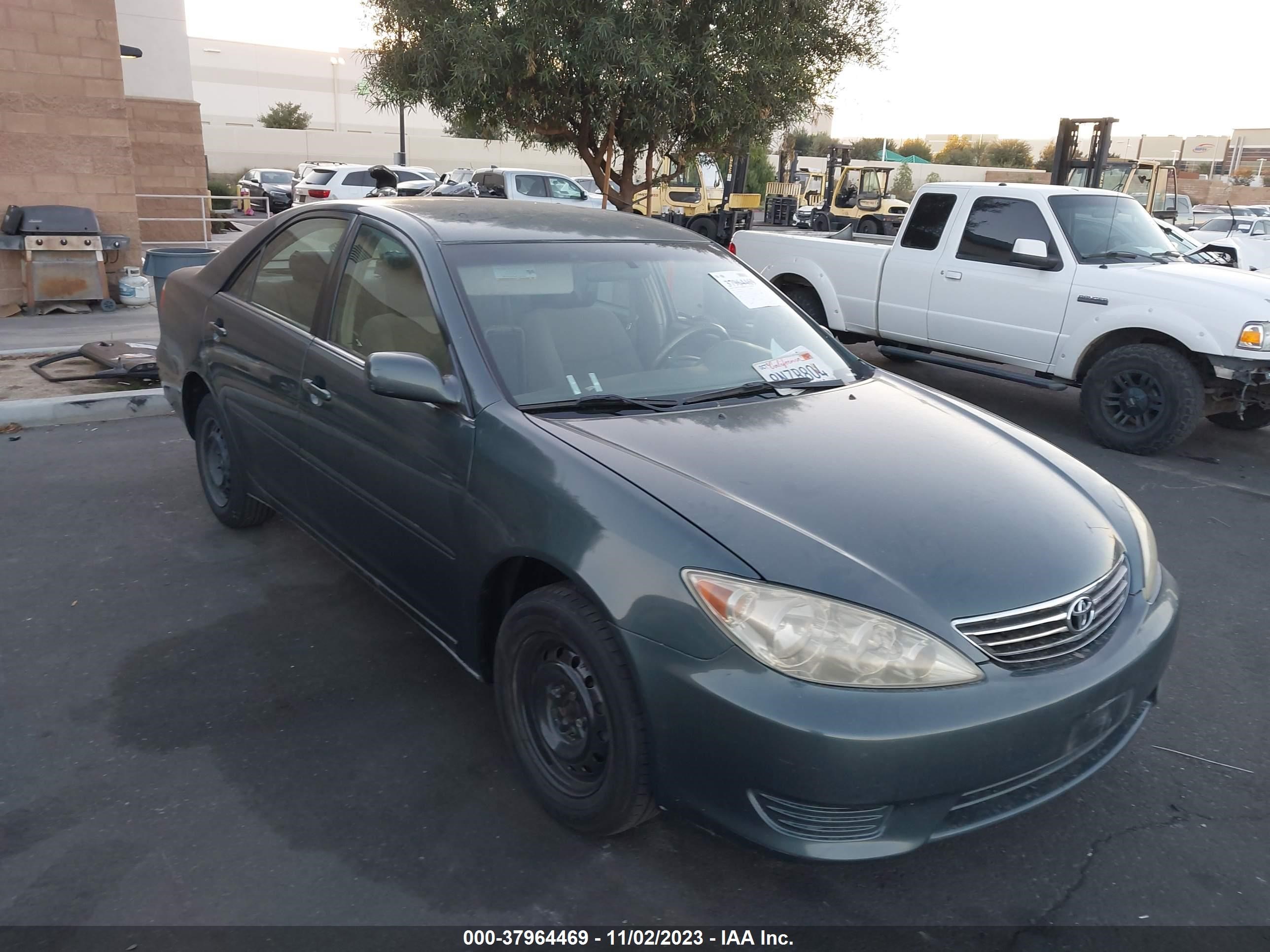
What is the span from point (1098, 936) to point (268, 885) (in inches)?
84.0

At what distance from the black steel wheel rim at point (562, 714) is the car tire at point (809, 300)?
21.4 ft

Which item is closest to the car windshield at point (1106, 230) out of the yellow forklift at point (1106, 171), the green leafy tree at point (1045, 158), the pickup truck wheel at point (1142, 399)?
the pickup truck wheel at point (1142, 399)

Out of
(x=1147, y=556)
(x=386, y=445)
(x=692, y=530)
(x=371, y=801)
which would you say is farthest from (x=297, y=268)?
(x=1147, y=556)

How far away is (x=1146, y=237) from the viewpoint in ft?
25.3

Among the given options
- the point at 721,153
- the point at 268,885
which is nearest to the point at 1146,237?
the point at 721,153

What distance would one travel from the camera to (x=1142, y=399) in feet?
22.8

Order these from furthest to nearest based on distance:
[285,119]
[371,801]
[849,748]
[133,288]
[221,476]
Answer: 1. [285,119]
2. [133,288]
3. [221,476]
4. [371,801]
5. [849,748]

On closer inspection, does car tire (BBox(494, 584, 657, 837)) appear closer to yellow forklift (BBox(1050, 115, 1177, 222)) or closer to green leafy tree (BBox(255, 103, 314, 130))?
yellow forklift (BBox(1050, 115, 1177, 222))

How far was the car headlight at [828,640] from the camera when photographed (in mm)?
2236

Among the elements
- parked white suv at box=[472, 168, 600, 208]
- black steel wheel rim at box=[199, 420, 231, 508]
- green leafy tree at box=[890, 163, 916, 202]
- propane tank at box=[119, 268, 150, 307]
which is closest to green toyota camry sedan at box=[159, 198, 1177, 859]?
black steel wheel rim at box=[199, 420, 231, 508]

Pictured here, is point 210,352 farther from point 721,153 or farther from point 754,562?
point 721,153

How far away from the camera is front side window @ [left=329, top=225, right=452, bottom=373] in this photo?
3.26 metres

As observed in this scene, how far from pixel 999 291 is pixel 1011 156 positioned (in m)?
72.0

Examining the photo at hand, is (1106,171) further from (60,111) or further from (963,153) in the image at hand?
(963,153)
